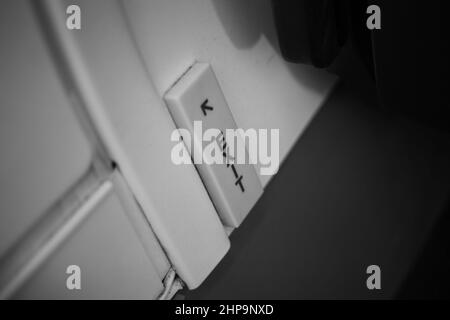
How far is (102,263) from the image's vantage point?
1.38ft

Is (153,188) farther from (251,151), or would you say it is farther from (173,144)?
(251,151)

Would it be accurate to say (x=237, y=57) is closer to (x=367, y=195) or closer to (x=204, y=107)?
(x=204, y=107)

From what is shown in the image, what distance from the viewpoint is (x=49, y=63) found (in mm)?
346

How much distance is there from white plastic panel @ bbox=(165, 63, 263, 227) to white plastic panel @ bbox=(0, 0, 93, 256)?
0.12m

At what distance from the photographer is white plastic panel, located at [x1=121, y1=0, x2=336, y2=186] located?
1.45ft

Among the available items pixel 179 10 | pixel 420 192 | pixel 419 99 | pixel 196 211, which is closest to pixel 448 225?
pixel 420 192

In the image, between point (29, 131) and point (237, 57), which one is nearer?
point (29, 131)

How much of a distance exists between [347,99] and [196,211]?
372 mm

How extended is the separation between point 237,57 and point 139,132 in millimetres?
202

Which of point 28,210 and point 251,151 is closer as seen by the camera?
point 28,210

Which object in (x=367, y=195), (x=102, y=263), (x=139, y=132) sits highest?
(x=139, y=132)

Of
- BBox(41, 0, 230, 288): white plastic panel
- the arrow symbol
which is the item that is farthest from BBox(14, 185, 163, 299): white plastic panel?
the arrow symbol

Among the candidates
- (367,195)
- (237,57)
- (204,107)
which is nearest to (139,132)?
(204,107)

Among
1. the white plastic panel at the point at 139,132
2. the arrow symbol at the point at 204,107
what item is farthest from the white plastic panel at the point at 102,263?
the arrow symbol at the point at 204,107
